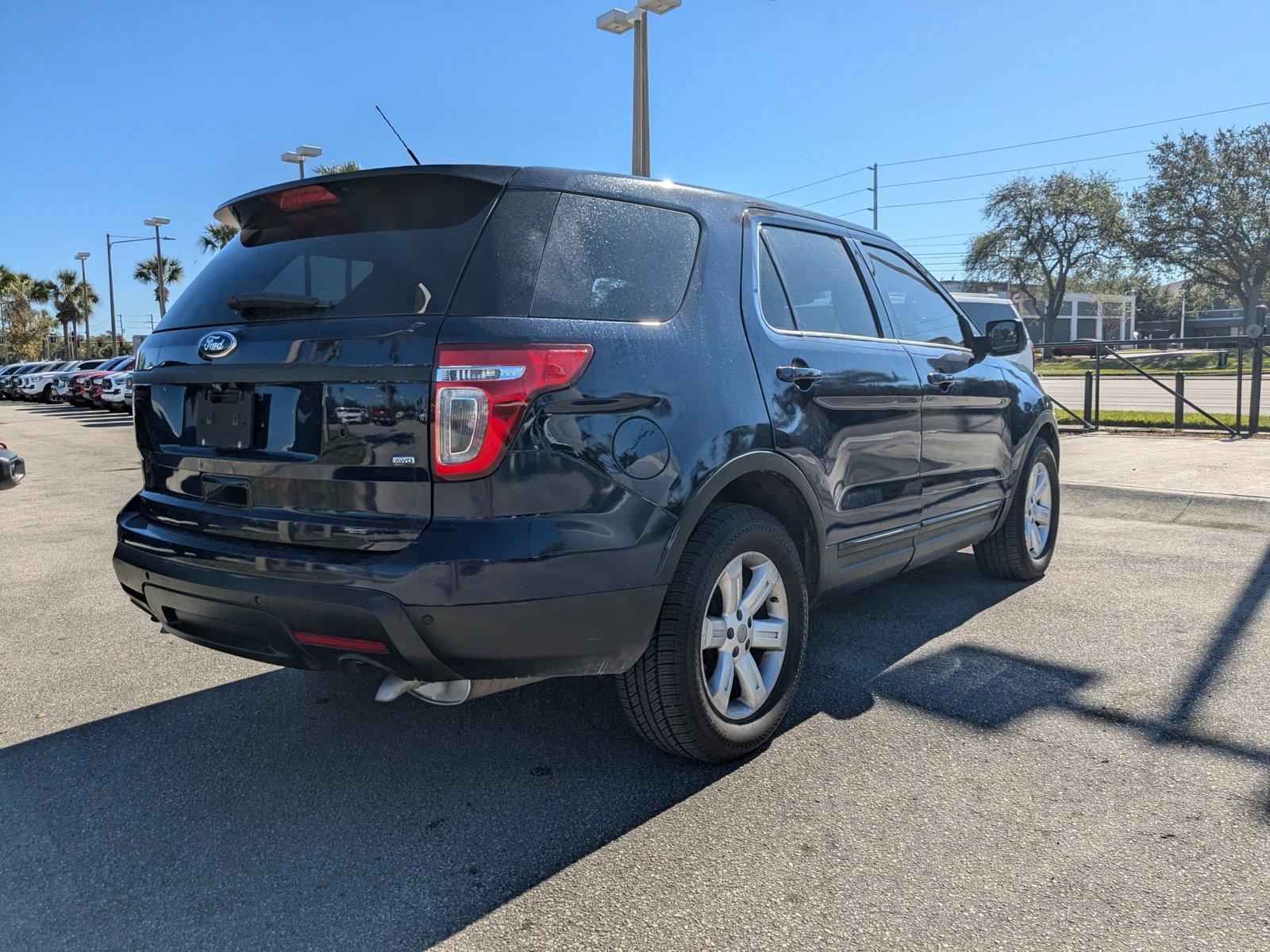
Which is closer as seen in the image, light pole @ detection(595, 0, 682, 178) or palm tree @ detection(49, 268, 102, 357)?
light pole @ detection(595, 0, 682, 178)

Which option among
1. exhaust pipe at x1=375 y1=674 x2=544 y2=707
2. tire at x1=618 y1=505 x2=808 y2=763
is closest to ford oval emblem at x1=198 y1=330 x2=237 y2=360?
exhaust pipe at x1=375 y1=674 x2=544 y2=707

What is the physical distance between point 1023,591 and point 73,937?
4611 millimetres

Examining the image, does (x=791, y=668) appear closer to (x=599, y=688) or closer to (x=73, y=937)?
(x=599, y=688)

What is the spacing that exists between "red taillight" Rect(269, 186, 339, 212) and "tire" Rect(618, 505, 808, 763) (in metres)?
1.52

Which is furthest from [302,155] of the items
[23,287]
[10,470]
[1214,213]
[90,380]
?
[23,287]

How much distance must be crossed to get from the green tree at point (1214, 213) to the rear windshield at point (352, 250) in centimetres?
5363

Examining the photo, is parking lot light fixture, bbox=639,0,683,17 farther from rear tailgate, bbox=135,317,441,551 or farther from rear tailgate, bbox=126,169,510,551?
rear tailgate, bbox=135,317,441,551

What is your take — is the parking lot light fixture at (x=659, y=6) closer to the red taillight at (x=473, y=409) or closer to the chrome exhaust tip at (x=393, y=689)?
the red taillight at (x=473, y=409)

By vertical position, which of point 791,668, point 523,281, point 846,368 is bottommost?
point 791,668

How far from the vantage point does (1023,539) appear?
5.38 meters

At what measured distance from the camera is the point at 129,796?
9.87ft

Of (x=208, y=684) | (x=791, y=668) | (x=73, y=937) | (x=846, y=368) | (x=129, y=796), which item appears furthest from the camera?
(x=208, y=684)

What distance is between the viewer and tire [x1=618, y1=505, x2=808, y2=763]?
2.93m

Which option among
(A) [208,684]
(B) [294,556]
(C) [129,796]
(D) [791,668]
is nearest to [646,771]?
(D) [791,668]
